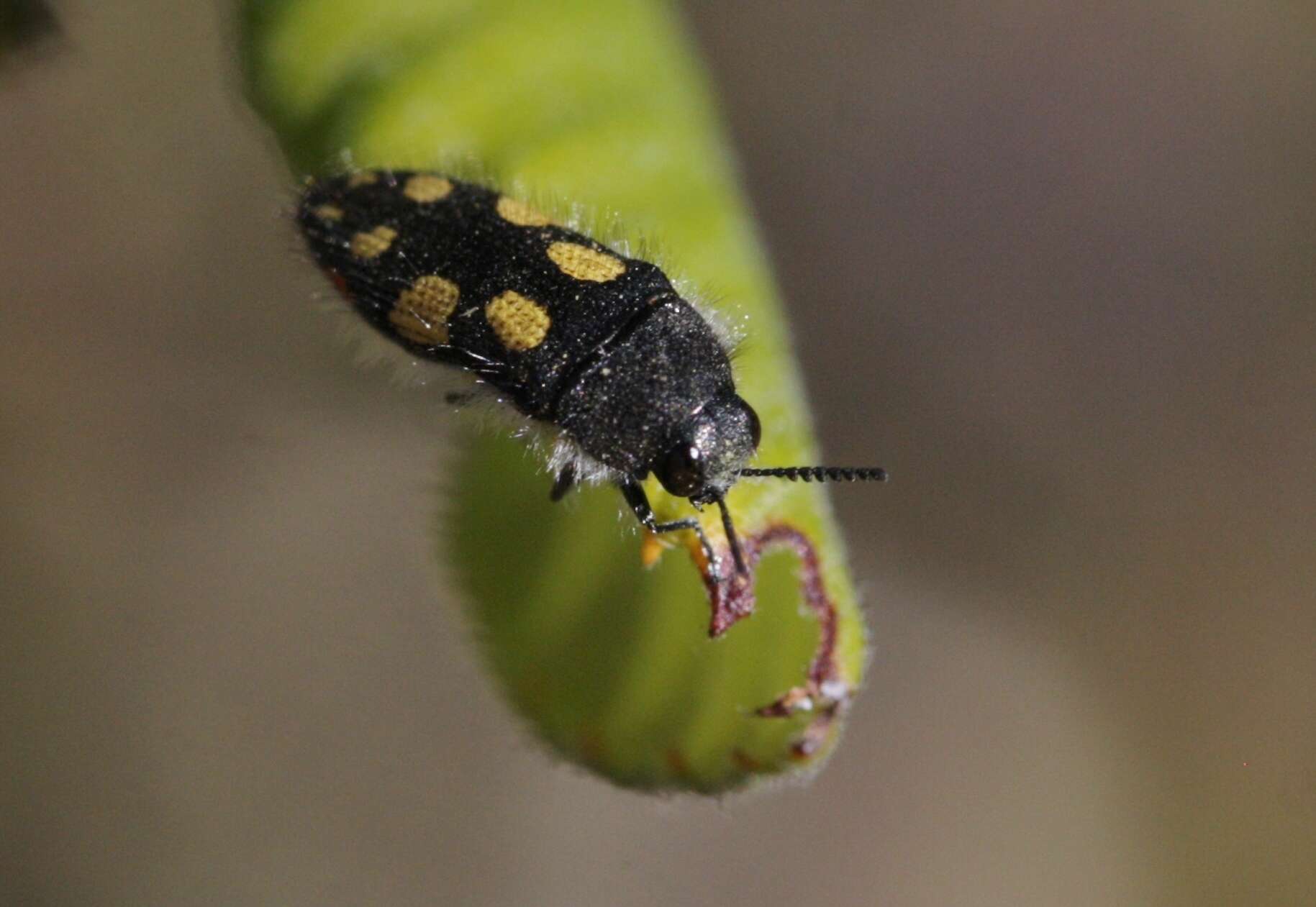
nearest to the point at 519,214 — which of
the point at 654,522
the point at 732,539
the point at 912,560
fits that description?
the point at 654,522

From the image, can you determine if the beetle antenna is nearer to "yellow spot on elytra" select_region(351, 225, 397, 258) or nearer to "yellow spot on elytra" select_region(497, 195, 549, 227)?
"yellow spot on elytra" select_region(497, 195, 549, 227)

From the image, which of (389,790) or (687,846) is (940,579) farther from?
(389,790)

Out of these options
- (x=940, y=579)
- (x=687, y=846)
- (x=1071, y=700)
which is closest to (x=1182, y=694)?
(x=1071, y=700)

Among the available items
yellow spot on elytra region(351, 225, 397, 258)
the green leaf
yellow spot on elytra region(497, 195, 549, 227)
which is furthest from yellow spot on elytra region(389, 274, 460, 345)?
the green leaf

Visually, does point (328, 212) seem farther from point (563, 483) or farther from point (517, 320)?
point (563, 483)

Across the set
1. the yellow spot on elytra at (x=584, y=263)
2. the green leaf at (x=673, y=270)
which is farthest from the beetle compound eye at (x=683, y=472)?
the yellow spot on elytra at (x=584, y=263)

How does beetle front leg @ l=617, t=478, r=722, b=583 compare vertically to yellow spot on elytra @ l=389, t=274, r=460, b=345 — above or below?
below
